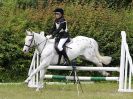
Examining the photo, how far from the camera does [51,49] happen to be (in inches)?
684

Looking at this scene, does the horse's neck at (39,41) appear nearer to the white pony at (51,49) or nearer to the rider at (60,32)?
the white pony at (51,49)

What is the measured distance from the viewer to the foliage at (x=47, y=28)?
21500 mm

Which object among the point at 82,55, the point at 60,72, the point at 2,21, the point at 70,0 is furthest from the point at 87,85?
the point at 70,0

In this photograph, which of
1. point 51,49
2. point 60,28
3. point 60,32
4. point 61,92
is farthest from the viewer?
point 51,49

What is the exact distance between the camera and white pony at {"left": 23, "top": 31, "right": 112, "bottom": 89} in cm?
1720

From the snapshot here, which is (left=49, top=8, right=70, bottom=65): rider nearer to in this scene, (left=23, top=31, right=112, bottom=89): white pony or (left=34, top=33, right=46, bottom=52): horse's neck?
(left=23, top=31, right=112, bottom=89): white pony

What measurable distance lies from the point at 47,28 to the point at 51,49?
16.1ft

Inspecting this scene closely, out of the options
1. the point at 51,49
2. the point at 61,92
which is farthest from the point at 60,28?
the point at 61,92

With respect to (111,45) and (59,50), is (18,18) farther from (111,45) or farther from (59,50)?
(59,50)

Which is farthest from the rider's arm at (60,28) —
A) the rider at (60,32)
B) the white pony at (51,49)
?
the white pony at (51,49)

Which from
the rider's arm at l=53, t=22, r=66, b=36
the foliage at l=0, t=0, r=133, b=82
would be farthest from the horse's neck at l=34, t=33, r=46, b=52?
the foliage at l=0, t=0, r=133, b=82

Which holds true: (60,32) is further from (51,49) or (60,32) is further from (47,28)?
(47,28)

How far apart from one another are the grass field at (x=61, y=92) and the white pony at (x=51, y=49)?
0.58 metres

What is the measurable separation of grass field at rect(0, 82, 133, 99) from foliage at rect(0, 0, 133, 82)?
8.27 feet
